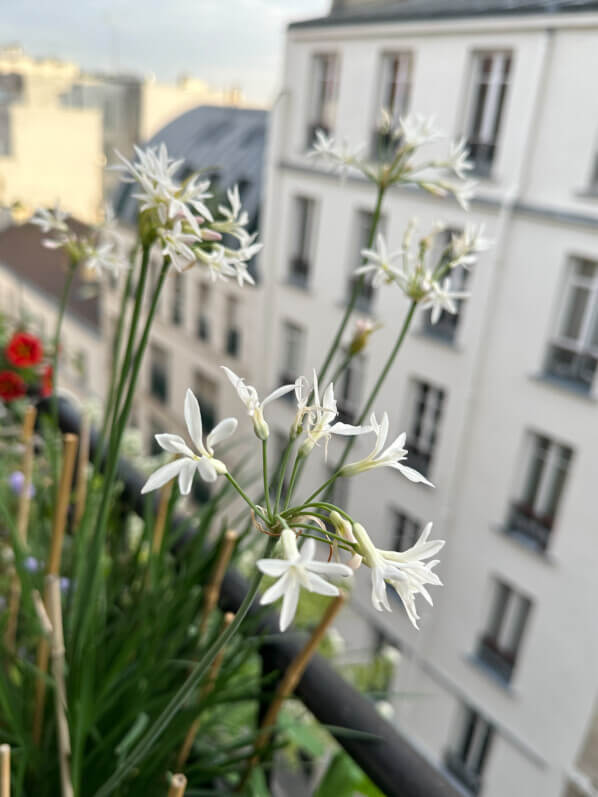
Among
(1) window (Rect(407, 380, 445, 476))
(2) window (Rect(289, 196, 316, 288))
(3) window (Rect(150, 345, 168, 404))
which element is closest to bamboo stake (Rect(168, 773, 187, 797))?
(1) window (Rect(407, 380, 445, 476))

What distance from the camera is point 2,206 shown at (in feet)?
2.02

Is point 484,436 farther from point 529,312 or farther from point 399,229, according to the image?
point 399,229

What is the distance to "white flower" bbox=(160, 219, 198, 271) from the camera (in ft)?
0.76

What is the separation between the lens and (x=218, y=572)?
0.33m

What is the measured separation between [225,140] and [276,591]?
15.2 feet

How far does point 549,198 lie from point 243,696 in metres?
2.72

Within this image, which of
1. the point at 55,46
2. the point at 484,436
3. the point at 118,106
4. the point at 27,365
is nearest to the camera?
the point at 27,365

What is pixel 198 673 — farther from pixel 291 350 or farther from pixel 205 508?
pixel 291 350

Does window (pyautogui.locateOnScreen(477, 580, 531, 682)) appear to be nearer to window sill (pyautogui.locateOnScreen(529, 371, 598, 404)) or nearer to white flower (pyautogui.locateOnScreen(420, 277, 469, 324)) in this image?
window sill (pyautogui.locateOnScreen(529, 371, 598, 404))

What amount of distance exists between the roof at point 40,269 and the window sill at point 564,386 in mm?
3474

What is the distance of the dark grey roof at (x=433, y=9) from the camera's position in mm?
2412

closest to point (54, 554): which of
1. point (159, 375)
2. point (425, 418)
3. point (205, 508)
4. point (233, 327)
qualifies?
point (205, 508)

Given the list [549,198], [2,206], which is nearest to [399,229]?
[549,198]

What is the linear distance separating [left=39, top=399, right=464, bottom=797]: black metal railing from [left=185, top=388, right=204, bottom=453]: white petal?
0.18 meters
